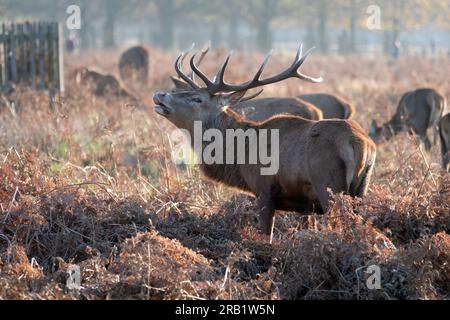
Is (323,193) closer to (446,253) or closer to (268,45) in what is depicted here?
(446,253)

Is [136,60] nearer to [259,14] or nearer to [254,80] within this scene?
[254,80]

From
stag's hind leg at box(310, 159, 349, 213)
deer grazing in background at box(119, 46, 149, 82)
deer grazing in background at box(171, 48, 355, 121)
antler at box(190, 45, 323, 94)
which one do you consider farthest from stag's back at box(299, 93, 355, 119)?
deer grazing in background at box(119, 46, 149, 82)

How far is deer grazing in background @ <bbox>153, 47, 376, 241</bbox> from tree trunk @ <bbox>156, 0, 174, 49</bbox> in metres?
53.6

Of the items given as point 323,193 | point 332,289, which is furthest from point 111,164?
point 332,289

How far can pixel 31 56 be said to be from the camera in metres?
18.6

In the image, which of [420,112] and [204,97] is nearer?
[204,97]

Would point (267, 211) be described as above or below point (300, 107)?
below

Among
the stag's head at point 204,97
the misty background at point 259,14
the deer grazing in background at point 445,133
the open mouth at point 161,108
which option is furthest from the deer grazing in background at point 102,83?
the misty background at point 259,14

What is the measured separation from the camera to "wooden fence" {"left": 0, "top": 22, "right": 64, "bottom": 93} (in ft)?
60.2

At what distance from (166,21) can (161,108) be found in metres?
55.0

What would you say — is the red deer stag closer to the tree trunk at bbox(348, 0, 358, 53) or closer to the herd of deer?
the herd of deer

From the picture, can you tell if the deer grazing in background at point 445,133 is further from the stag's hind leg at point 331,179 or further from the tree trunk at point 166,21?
the tree trunk at point 166,21

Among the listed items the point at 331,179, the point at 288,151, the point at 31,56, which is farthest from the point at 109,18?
the point at 331,179
